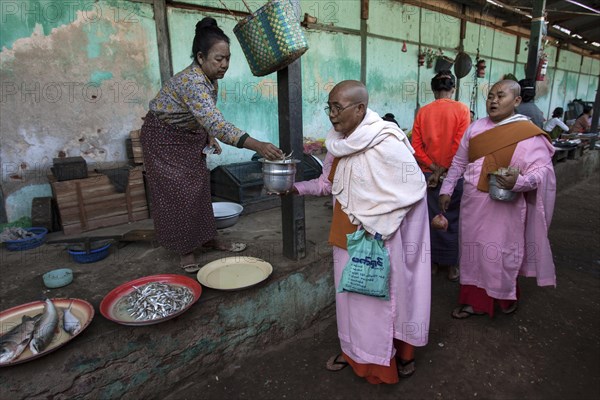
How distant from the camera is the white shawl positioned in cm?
207

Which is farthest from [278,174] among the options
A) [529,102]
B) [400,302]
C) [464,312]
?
[529,102]

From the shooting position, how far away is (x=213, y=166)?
5.46 metres

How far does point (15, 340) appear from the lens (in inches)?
78.4

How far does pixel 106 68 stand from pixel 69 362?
3489 mm

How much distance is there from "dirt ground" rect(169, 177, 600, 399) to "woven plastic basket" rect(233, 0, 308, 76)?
2221 mm

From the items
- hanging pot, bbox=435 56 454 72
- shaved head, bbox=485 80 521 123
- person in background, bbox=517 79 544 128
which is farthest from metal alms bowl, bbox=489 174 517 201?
hanging pot, bbox=435 56 454 72

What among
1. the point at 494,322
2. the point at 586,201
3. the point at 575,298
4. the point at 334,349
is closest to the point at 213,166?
the point at 334,349

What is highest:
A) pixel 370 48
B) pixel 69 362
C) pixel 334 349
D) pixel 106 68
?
pixel 370 48

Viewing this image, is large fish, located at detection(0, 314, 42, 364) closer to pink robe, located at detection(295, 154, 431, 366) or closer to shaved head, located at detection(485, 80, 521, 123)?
pink robe, located at detection(295, 154, 431, 366)

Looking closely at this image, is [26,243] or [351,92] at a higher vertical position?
[351,92]

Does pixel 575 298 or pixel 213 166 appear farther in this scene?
pixel 213 166

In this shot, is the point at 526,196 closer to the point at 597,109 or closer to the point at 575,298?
the point at 575,298

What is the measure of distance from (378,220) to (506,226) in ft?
5.01

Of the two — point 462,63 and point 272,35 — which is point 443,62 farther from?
point 272,35
